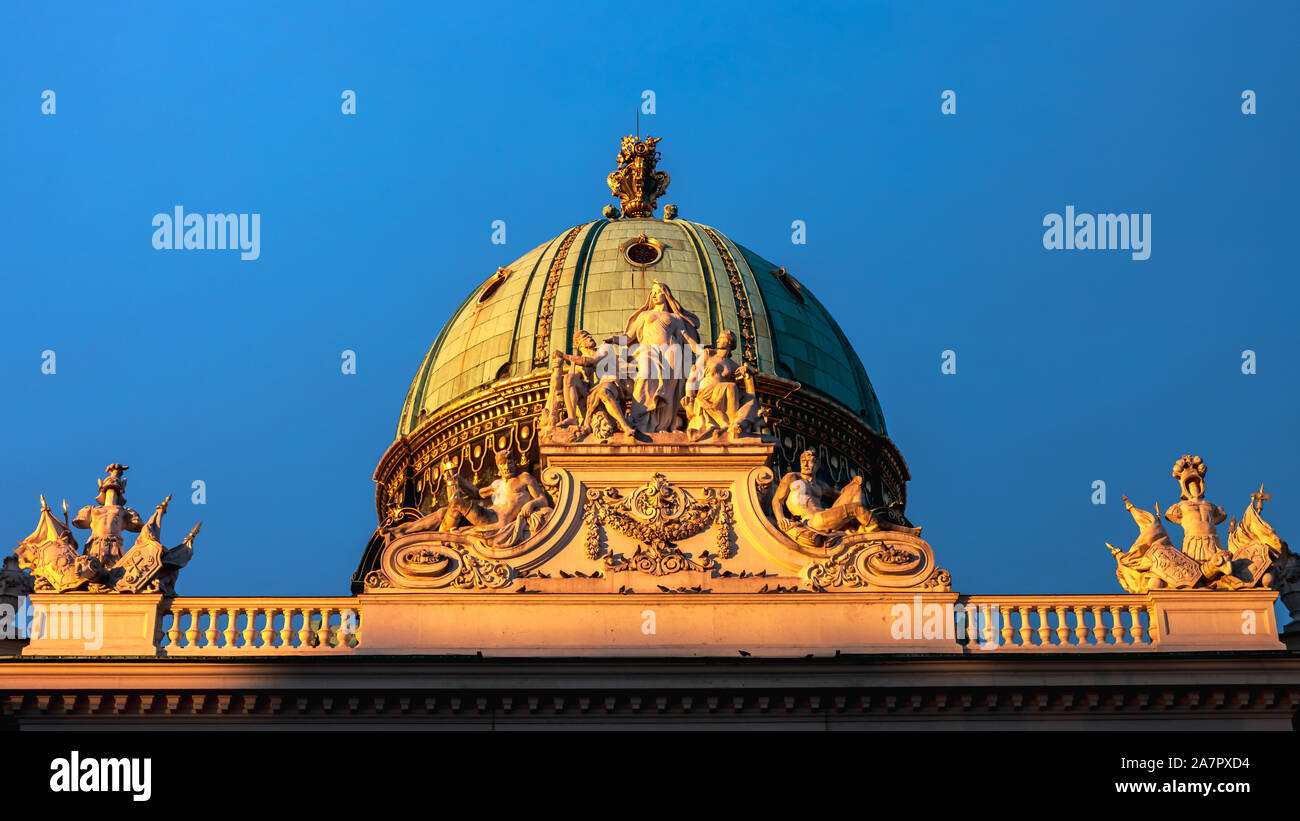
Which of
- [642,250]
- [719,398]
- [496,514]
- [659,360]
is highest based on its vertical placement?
[642,250]

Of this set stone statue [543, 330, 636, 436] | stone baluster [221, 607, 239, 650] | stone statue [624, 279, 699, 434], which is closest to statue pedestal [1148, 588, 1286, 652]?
stone statue [624, 279, 699, 434]

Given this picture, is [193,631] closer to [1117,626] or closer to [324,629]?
[324,629]

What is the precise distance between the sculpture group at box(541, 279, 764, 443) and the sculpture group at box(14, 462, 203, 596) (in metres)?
5.21

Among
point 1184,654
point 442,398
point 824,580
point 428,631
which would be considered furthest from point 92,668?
point 442,398

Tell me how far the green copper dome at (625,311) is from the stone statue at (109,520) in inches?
505

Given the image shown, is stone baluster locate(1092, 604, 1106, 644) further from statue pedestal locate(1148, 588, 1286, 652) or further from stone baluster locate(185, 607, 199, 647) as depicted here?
stone baluster locate(185, 607, 199, 647)

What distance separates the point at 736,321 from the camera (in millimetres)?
42125

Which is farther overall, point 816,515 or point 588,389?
point 588,389

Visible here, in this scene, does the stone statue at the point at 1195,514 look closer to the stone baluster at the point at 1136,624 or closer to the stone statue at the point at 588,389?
the stone baluster at the point at 1136,624

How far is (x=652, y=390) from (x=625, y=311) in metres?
12.1

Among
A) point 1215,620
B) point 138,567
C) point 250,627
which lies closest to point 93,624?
point 138,567

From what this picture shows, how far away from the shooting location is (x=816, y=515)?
28.9 metres
